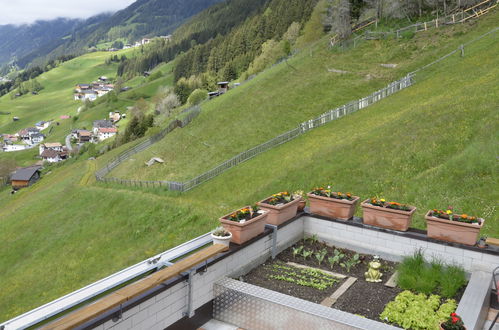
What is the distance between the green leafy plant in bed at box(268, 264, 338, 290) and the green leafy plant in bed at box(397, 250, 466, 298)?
4.31 feet

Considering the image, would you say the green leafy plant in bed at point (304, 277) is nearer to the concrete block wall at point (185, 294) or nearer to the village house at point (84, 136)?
the concrete block wall at point (185, 294)

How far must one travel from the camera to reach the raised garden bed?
21.3 ft

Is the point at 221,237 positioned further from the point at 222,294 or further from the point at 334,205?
the point at 334,205

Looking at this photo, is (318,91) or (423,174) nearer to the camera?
(423,174)

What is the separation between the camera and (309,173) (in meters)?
19.2

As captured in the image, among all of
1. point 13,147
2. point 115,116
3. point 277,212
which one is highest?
point 277,212

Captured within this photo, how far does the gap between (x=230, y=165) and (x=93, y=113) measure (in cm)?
16044

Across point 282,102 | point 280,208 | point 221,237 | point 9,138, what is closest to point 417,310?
point 280,208

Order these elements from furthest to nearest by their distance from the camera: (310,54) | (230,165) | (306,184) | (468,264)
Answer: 1. (310,54)
2. (230,165)
3. (306,184)
4. (468,264)

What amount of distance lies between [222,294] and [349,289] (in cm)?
244

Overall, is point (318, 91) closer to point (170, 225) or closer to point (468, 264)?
point (170, 225)

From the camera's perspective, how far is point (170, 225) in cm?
2059

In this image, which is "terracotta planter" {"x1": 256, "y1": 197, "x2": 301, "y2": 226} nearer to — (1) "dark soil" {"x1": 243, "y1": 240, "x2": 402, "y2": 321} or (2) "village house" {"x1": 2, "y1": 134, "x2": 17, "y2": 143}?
(1) "dark soil" {"x1": 243, "y1": 240, "x2": 402, "y2": 321}

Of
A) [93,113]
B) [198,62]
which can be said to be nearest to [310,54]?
[198,62]
